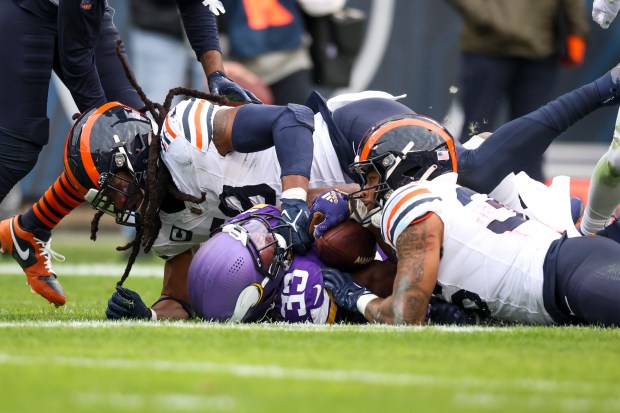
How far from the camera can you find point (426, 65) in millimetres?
10211

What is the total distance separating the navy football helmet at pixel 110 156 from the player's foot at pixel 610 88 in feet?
6.46

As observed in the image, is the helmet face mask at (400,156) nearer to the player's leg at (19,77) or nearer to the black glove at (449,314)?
the black glove at (449,314)

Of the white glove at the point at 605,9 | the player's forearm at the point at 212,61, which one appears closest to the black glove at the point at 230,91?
the player's forearm at the point at 212,61

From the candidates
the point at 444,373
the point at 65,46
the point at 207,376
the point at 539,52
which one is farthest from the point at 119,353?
the point at 539,52

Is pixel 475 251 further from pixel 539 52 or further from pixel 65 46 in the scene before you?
pixel 539 52

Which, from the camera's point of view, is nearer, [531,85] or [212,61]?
[212,61]

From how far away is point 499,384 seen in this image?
10.1 ft

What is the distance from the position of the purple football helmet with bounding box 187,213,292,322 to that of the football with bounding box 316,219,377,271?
6.2 inches

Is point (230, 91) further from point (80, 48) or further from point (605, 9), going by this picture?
point (605, 9)

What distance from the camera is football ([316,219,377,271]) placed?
474cm

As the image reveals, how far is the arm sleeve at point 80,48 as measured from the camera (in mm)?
5363

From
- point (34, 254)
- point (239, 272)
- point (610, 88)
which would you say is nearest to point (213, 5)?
point (34, 254)

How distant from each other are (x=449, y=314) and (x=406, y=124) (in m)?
0.81

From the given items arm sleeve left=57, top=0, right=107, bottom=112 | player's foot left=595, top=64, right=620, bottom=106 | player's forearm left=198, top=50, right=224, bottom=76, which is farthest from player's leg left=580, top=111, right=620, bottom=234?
arm sleeve left=57, top=0, right=107, bottom=112
